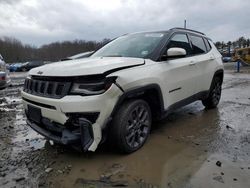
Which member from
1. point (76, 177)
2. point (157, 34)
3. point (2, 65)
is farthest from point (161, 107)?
point (2, 65)

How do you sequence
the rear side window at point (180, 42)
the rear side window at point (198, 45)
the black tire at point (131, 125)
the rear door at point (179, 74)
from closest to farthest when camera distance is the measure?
the black tire at point (131, 125) → the rear door at point (179, 74) → the rear side window at point (180, 42) → the rear side window at point (198, 45)

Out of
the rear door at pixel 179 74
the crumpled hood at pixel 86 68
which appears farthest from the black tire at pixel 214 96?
the crumpled hood at pixel 86 68

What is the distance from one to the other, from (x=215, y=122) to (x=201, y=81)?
2.79 feet

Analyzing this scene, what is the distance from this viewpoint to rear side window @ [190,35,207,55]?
506cm

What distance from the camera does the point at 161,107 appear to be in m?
3.88

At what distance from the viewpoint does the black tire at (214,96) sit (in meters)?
5.77

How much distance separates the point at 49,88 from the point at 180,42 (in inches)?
101

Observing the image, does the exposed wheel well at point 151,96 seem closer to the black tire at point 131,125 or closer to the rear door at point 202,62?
the black tire at point 131,125

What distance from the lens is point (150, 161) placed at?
10.8ft

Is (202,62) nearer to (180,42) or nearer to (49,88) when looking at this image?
(180,42)

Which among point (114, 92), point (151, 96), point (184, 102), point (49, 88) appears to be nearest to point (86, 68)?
point (114, 92)

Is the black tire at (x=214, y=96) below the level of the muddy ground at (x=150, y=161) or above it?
above

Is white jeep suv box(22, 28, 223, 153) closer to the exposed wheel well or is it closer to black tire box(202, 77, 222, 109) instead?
the exposed wheel well

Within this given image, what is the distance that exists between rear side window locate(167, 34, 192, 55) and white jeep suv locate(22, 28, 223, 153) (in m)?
0.02
